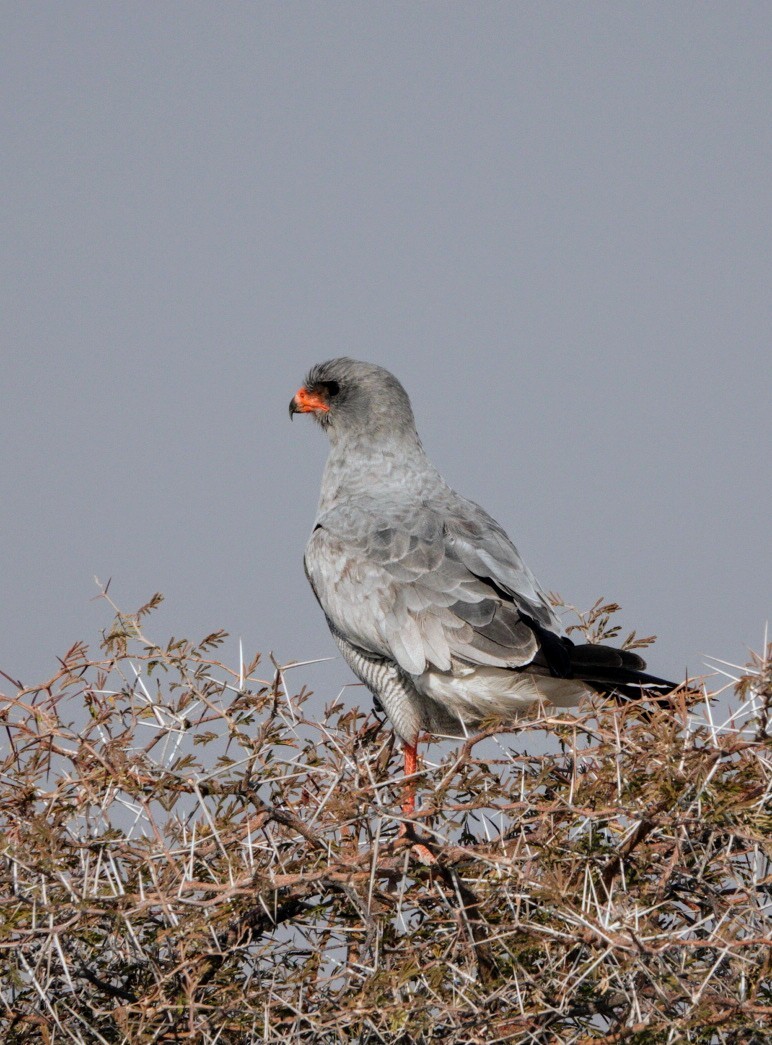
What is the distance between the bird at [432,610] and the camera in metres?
4.36

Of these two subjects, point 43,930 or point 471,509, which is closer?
point 43,930

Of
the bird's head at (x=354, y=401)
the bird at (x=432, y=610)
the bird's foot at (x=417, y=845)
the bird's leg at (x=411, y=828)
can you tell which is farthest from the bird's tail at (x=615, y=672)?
the bird's head at (x=354, y=401)

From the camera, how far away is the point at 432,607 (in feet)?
15.4

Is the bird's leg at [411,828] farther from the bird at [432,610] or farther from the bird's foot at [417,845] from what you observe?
the bird at [432,610]

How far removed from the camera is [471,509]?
543 cm

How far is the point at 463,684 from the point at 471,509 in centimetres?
108

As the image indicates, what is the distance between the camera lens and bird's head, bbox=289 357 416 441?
592 cm

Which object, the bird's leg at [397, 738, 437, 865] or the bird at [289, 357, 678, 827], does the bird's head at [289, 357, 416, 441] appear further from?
the bird's leg at [397, 738, 437, 865]

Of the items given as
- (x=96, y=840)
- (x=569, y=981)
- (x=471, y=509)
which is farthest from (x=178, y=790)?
(x=471, y=509)

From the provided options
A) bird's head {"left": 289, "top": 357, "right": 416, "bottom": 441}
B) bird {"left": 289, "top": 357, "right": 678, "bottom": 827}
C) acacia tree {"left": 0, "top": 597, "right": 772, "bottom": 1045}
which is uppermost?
A: bird's head {"left": 289, "top": 357, "right": 416, "bottom": 441}

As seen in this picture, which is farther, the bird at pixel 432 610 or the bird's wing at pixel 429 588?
the bird's wing at pixel 429 588

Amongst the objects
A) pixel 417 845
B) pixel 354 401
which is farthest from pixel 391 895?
pixel 354 401

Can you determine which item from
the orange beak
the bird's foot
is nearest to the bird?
the orange beak

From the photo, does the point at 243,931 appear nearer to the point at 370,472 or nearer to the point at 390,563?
the point at 390,563
